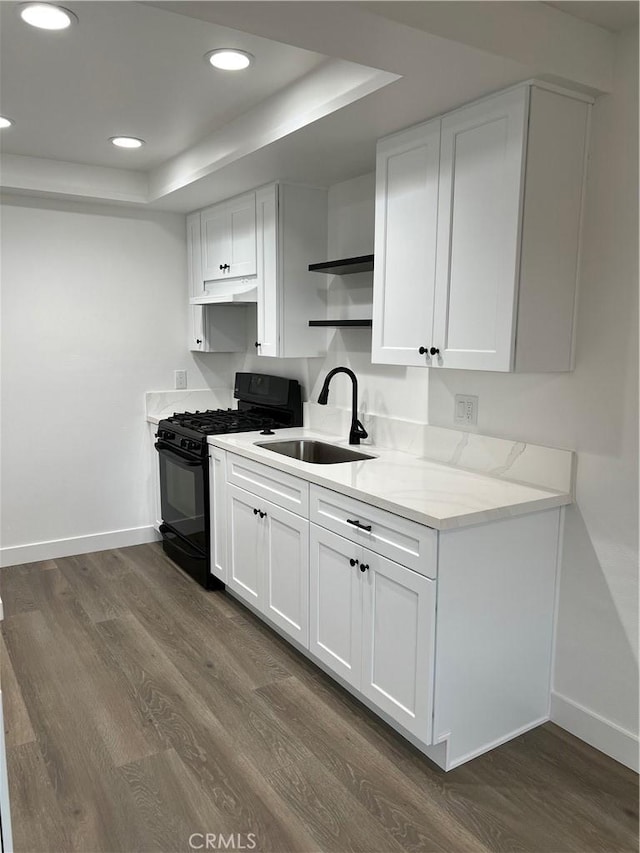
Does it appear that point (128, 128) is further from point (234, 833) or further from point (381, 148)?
point (234, 833)

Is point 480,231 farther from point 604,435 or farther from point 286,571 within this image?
point 286,571

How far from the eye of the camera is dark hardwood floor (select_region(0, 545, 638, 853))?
6.13 feet

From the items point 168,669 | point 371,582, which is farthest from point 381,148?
point 168,669

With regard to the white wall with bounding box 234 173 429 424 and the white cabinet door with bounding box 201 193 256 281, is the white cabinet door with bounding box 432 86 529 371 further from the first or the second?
the white cabinet door with bounding box 201 193 256 281

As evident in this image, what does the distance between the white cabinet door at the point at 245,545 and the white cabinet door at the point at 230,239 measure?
1260mm

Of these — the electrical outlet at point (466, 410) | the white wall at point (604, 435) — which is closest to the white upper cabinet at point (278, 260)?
the electrical outlet at point (466, 410)

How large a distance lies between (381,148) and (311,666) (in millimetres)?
2163

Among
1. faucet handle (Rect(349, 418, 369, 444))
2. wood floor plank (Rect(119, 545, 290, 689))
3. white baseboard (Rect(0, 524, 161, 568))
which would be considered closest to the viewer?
wood floor plank (Rect(119, 545, 290, 689))

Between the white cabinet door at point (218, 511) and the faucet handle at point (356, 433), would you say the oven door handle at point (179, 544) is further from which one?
the faucet handle at point (356, 433)

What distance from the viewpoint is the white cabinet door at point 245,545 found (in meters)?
3.01

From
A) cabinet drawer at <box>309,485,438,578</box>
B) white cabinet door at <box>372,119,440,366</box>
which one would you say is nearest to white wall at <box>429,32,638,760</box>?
white cabinet door at <box>372,119,440,366</box>

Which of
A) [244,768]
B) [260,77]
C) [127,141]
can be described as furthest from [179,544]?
[260,77]

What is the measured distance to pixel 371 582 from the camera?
7.39ft

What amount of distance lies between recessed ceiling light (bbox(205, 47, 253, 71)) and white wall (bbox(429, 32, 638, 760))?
3.94 feet
